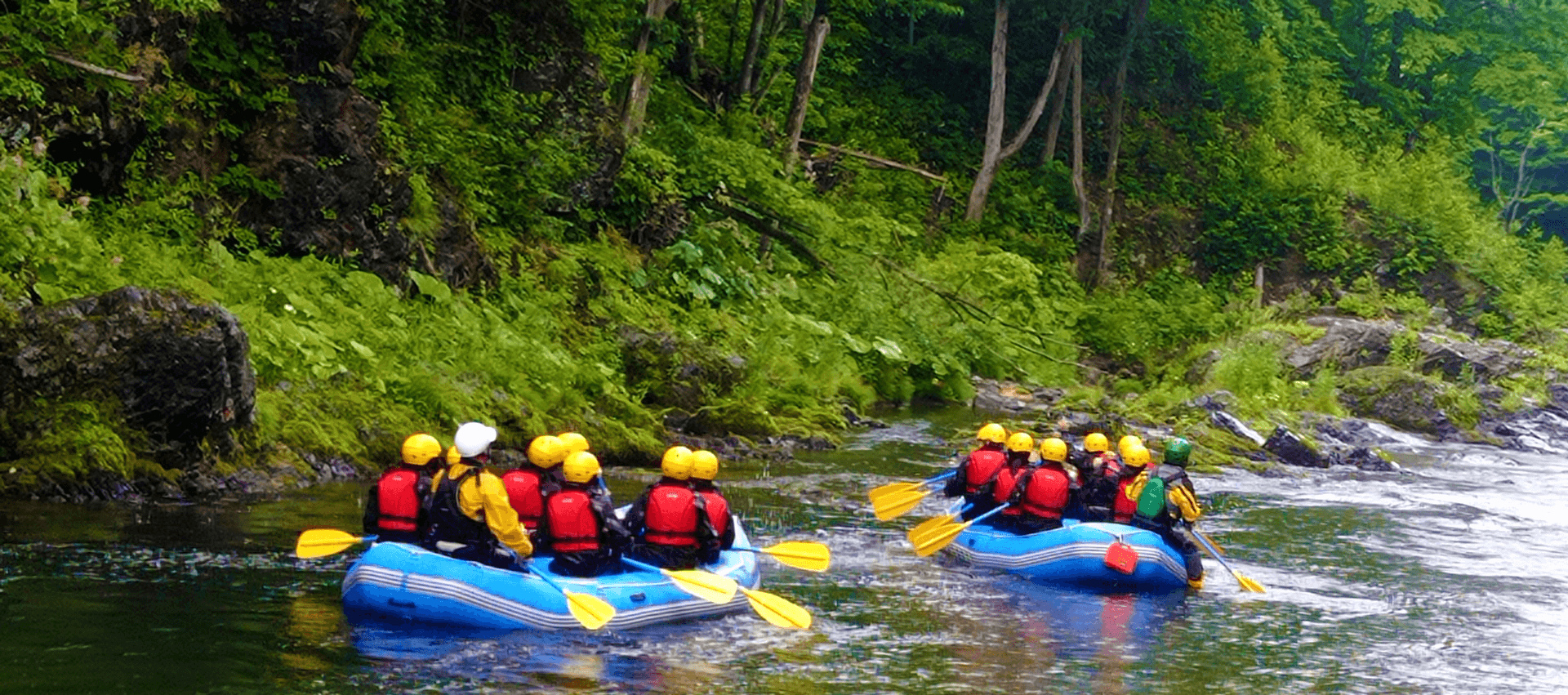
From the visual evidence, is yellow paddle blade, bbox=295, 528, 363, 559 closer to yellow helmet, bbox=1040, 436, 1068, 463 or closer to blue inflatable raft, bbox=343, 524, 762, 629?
blue inflatable raft, bbox=343, 524, 762, 629

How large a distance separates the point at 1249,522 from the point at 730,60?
50.5 feet

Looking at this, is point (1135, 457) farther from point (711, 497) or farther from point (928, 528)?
point (711, 497)

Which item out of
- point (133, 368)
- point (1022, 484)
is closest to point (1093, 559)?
point (1022, 484)

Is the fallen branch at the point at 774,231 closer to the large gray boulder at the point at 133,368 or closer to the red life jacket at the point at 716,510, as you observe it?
the large gray boulder at the point at 133,368

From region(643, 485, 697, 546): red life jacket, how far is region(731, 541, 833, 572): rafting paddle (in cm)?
84

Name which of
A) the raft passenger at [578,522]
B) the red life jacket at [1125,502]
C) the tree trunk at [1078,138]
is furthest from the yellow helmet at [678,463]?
the tree trunk at [1078,138]

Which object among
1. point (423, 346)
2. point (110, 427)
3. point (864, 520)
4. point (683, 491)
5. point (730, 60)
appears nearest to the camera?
point (683, 491)

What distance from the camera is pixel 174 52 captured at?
15156mm

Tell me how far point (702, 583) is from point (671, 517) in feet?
1.70

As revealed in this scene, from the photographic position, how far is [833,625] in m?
9.52

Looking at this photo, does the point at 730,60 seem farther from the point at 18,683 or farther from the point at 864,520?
the point at 18,683

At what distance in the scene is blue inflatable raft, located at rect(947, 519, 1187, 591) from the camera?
37.8ft

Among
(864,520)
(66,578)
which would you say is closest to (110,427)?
(66,578)

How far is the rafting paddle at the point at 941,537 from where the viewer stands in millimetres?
12305
